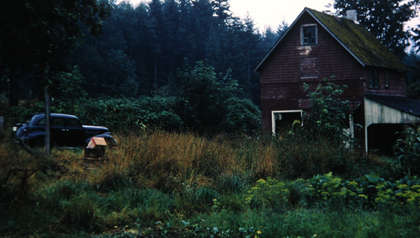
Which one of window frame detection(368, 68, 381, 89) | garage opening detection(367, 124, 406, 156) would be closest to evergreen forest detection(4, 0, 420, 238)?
window frame detection(368, 68, 381, 89)

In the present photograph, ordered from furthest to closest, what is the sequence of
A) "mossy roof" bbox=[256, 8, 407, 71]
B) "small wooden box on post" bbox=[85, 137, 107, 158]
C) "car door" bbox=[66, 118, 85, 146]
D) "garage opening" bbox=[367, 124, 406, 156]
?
1. "garage opening" bbox=[367, 124, 406, 156]
2. "mossy roof" bbox=[256, 8, 407, 71]
3. "car door" bbox=[66, 118, 85, 146]
4. "small wooden box on post" bbox=[85, 137, 107, 158]

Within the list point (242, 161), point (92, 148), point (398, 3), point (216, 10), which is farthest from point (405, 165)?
point (216, 10)

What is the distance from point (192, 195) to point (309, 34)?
22402 mm

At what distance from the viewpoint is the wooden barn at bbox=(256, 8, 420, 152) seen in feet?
87.7

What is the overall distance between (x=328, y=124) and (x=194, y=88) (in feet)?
39.4

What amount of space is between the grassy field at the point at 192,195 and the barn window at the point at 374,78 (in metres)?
17.3

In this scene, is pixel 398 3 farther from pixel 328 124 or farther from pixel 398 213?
pixel 398 213

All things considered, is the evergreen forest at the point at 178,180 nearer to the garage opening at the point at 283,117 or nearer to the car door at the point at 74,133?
the car door at the point at 74,133

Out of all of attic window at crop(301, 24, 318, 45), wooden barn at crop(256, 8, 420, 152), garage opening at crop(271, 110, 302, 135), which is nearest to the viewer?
wooden barn at crop(256, 8, 420, 152)

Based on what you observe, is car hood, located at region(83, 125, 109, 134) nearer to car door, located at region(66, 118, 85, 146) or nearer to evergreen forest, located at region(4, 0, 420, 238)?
car door, located at region(66, 118, 85, 146)

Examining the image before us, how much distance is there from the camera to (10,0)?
6645 millimetres

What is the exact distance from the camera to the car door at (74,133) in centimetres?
1669

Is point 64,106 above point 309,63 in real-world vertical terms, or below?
below

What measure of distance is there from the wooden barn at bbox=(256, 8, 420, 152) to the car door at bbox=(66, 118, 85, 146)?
1433 centimetres
